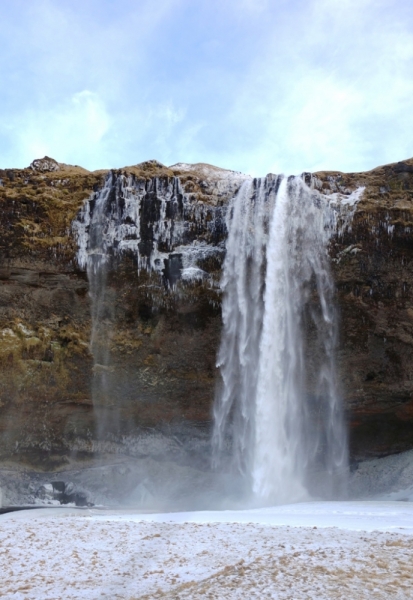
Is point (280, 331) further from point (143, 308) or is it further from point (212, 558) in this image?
point (212, 558)

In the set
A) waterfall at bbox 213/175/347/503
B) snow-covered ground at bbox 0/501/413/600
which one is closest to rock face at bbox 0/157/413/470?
waterfall at bbox 213/175/347/503

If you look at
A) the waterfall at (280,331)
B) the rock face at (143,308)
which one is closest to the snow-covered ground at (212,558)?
the waterfall at (280,331)

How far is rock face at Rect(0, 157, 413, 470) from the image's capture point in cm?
2173

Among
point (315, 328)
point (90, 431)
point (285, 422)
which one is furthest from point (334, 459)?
point (90, 431)

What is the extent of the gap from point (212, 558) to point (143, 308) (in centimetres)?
1409

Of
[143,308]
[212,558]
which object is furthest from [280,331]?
[212,558]

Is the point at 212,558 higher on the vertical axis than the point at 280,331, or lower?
lower

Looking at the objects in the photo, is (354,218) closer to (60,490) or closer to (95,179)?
(95,179)

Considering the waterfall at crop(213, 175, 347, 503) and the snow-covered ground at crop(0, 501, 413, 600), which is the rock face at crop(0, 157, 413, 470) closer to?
the waterfall at crop(213, 175, 347, 503)

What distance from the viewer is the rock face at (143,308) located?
2173 cm

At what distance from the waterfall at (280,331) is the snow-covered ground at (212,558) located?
8183 millimetres

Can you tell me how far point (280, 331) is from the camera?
22.1 metres

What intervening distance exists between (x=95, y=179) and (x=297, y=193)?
24.1ft

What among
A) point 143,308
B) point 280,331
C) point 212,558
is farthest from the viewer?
point 143,308
